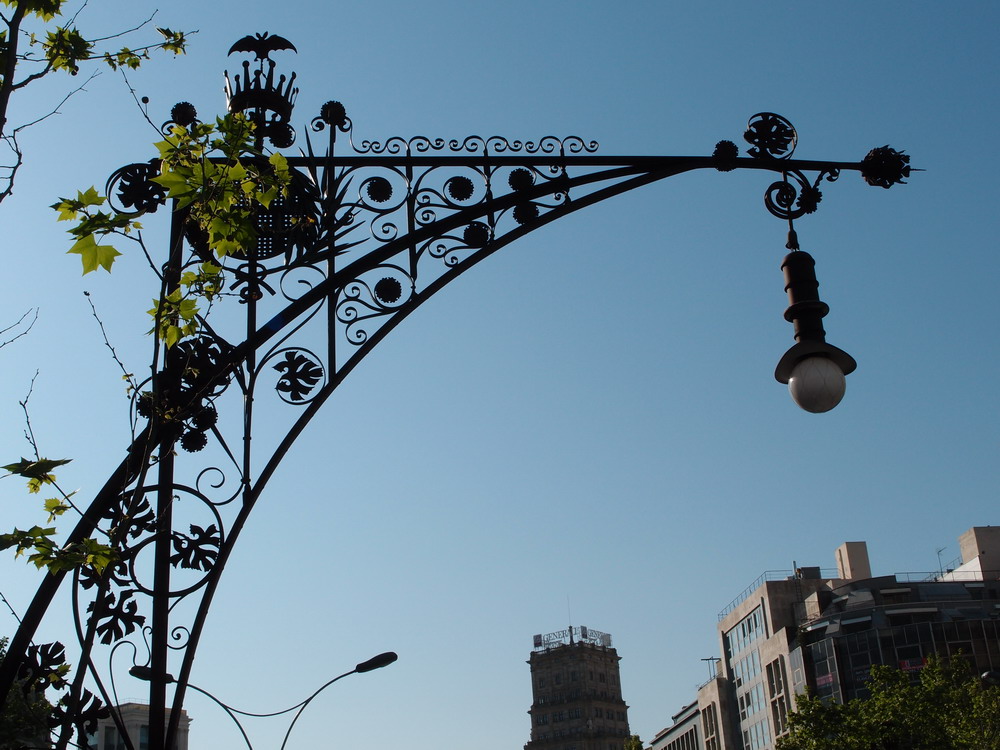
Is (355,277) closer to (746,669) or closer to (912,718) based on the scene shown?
(912,718)

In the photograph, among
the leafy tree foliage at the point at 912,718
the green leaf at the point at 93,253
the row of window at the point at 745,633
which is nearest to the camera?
the green leaf at the point at 93,253

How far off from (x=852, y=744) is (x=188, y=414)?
30.5 metres

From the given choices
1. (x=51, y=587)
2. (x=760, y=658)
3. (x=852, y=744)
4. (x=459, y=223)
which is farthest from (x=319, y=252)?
(x=760, y=658)

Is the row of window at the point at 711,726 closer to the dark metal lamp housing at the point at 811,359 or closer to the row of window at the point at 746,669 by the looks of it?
the row of window at the point at 746,669

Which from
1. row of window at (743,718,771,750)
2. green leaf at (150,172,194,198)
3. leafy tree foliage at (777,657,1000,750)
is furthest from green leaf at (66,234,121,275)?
row of window at (743,718,771,750)

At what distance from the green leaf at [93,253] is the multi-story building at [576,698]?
12405 cm

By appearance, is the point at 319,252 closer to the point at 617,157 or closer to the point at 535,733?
the point at 617,157

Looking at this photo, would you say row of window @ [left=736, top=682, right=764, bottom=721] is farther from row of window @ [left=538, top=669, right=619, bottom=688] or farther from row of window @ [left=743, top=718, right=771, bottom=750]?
row of window @ [left=538, top=669, right=619, bottom=688]

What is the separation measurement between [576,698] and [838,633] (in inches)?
2414

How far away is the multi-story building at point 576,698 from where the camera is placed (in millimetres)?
Answer: 124062

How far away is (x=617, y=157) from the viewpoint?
7.55m

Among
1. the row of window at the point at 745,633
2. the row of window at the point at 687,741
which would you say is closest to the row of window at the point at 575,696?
the row of window at the point at 687,741

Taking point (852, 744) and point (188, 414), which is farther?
point (852, 744)

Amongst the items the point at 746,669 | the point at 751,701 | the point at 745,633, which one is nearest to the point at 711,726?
the point at 746,669
